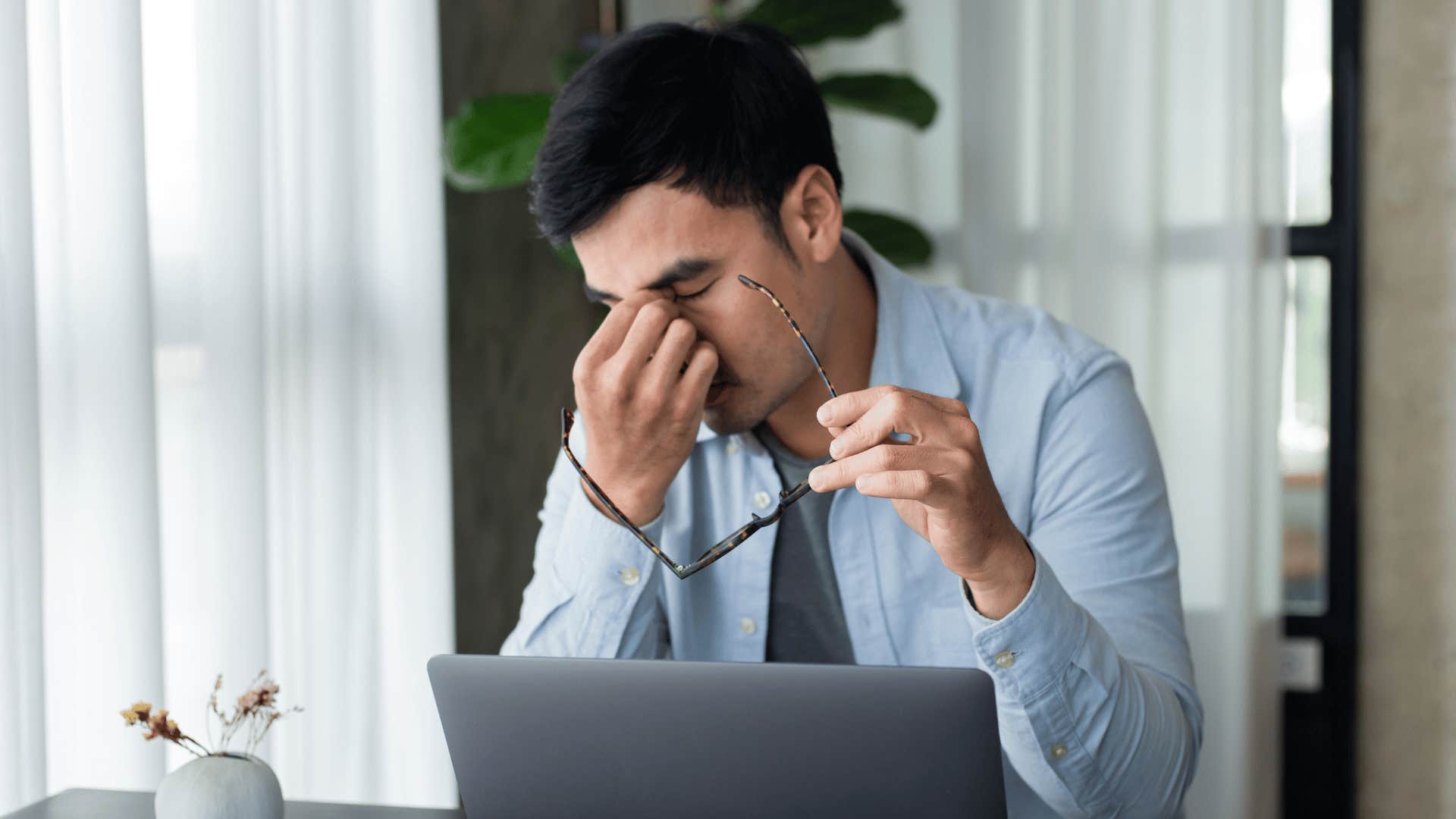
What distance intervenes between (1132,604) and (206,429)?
1033 millimetres

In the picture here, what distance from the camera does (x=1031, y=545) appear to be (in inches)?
38.1

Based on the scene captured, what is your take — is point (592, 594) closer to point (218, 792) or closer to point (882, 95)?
point (218, 792)

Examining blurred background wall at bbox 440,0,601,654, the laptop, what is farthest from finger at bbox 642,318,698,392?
blurred background wall at bbox 440,0,601,654

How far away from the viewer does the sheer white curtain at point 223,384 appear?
113 cm

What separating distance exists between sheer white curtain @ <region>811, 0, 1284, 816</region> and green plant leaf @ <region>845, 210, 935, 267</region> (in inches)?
10.3

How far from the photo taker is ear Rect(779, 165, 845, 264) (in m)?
1.19

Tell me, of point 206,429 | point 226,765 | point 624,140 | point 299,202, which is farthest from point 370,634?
point 624,140

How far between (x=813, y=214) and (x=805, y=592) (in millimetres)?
413

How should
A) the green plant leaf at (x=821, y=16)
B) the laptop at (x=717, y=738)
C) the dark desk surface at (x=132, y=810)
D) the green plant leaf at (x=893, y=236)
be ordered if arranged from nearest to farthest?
the laptop at (x=717, y=738), the dark desk surface at (x=132, y=810), the green plant leaf at (x=821, y=16), the green plant leaf at (x=893, y=236)

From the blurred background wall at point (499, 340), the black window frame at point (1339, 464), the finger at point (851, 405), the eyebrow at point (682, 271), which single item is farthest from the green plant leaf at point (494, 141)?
the black window frame at point (1339, 464)

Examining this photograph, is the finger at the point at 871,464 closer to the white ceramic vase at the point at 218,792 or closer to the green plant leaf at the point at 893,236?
the white ceramic vase at the point at 218,792

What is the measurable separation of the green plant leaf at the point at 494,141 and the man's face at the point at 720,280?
594 millimetres

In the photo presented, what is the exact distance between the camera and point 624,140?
3.54 feet

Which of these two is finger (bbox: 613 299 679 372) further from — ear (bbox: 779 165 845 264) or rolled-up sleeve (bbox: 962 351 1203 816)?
rolled-up sleeve (bbox: 962 351 1203 816)
